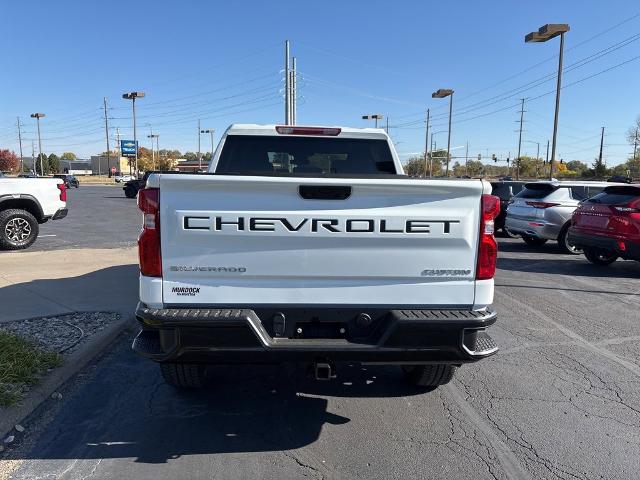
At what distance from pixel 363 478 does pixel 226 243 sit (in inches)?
62.8

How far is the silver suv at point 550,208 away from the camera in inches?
475

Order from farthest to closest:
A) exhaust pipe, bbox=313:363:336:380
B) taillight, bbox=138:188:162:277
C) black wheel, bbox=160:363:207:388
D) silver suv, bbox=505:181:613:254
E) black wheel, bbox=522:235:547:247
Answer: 1. black wheel, bbox=522:235:547:247
2. silver suv, bbox=505:181:613:254
3. black wheel, bbox=160:363:207:388
4. exhaust pipe, bbox=313:363:336:380
5. taillight, bbox=138:188:162:277

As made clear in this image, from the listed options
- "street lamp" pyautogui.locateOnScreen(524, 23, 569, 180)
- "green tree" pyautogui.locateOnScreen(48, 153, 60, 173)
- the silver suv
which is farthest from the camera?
"green tree" pyautogui.locateOnScreen(48, 153, 60, 173)

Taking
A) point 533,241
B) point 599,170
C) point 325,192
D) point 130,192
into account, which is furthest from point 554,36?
point 599,170

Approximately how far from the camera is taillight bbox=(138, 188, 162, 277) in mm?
2936

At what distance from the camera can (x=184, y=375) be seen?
3896 mm

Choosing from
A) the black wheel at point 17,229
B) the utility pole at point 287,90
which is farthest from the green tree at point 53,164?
the black wheel at point 17,229

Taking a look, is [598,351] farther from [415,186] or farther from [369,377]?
[415,186]

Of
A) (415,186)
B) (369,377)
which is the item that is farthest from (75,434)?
(415,186)

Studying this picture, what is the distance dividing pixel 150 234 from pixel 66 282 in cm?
540

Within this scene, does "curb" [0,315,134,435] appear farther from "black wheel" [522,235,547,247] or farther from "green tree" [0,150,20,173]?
"green tree" [0,150,20,173]

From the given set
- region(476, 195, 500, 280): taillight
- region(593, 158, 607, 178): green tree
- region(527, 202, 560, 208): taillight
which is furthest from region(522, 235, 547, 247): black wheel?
region(593, 158, 607, 178): green tree

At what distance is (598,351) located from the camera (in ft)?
17.6

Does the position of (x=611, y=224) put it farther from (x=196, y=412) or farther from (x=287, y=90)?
(x=287, y=90)
